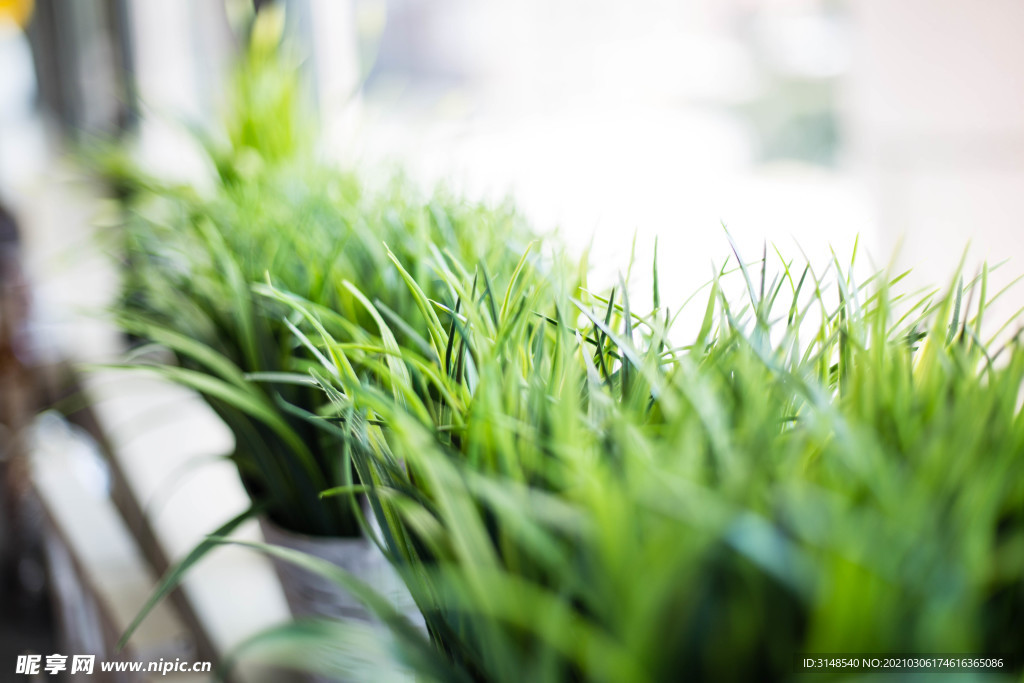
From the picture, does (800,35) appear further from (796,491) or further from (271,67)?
(796,491)

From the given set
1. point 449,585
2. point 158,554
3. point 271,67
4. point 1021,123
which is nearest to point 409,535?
point 449,585

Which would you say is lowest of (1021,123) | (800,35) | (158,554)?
(158,554)

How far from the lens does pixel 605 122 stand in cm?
143

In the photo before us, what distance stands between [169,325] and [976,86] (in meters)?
0.64

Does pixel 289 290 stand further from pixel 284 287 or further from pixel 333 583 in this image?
pixel 333 583

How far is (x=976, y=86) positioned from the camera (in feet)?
2.02

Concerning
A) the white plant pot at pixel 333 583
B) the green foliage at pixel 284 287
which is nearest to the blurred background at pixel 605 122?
the green foliage at pixel 284 287

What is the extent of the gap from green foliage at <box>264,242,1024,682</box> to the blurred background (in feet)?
0.31

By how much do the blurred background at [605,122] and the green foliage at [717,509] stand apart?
96 millimetres

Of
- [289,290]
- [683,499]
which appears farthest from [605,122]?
[683,499]

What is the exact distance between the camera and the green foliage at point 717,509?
141 millimetres

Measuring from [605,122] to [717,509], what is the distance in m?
1.36

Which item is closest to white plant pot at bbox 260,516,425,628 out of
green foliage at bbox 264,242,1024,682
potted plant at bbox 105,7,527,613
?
potted plant at bbox 105,7,527,613

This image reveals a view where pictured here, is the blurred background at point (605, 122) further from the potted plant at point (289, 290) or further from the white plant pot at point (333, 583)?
the white plant pot at point (333, 583)
